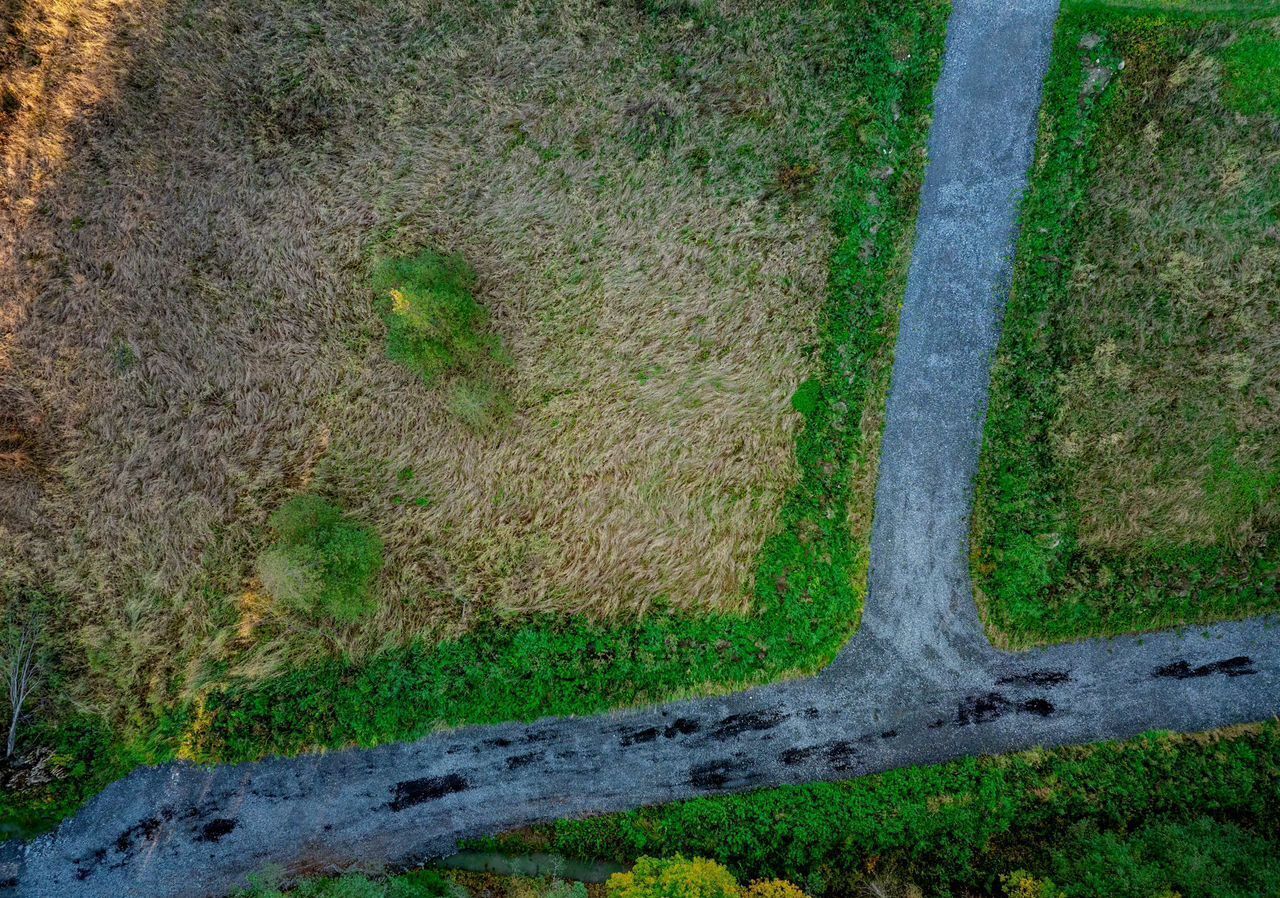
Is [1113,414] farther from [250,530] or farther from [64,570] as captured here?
[64,570]

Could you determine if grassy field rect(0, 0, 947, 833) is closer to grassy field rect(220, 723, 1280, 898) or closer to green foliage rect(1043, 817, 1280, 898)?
grassy field rect(220, 723, 1280, 898)

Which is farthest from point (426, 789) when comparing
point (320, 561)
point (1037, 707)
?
point (1037, 707)

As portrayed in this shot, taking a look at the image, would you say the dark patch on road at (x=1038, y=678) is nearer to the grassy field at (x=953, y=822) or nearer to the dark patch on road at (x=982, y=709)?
the dark patch on road at (x=982, y=709)

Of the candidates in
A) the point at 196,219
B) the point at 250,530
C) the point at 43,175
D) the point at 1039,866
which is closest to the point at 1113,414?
the point at 1039,866

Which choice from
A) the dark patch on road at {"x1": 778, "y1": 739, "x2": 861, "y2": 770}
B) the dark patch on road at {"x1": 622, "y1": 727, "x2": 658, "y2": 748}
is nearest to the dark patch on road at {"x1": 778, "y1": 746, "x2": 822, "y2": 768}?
the dark patch on road at {"x1": 778, "y1": 739, "x2": 861, "y2": 770}

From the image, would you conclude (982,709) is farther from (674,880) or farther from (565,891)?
(565,891)
